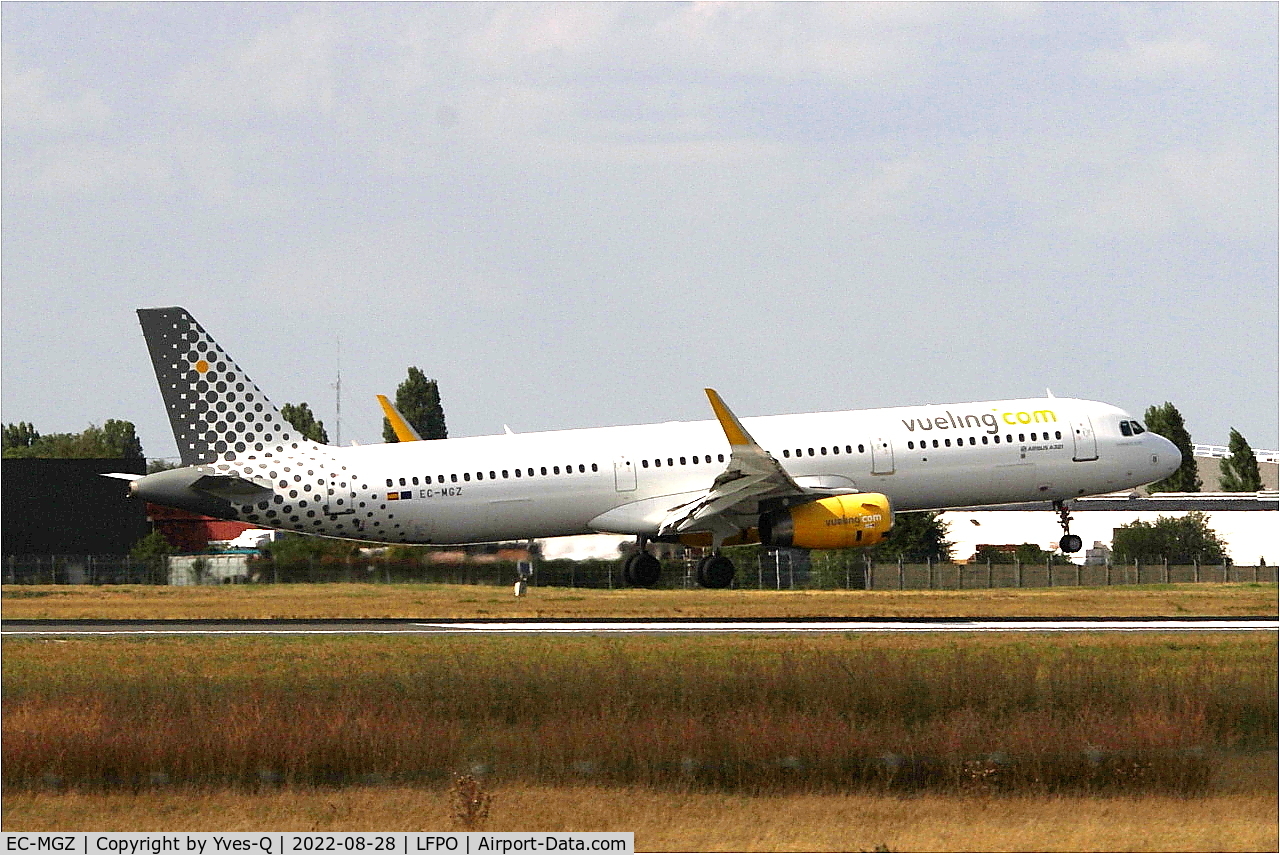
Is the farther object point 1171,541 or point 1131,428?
point 1171,541

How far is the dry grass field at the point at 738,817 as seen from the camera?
2358cm

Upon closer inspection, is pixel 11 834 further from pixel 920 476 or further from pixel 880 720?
pixel 920 476

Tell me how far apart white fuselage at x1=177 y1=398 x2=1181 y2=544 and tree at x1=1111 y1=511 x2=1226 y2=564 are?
103 feet

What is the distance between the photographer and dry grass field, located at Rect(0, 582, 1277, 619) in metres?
55.4

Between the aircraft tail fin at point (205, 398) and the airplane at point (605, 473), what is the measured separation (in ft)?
0.13

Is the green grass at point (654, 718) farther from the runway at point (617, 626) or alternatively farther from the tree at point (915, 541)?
the tree at point (915, 541)

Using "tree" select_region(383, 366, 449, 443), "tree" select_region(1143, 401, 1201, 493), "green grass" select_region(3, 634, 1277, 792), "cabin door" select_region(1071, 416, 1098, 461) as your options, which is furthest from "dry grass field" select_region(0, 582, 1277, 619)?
Result: "tree" select_region(383, 366, 449, 443)

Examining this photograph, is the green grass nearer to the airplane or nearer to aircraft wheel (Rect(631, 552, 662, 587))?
the airplane

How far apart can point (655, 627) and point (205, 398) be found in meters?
16.5

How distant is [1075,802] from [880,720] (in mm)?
5018

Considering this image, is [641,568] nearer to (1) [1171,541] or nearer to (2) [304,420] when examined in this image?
(1) [1171,541]

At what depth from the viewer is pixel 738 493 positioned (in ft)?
182

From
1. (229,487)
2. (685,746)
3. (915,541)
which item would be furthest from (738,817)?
(915,541)

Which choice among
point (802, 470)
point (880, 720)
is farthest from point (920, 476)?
point (880, 720)
